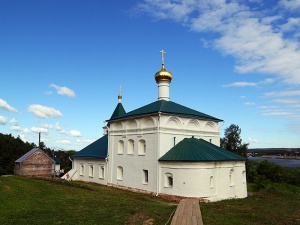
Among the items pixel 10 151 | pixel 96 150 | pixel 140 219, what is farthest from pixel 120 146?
pixel 10 151

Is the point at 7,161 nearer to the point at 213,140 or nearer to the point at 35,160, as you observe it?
the point at 35,160

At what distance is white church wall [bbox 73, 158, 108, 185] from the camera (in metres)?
22.7

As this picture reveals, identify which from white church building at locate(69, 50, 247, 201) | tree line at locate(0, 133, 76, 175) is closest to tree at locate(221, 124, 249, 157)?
white church building at locate(69, 50, 247, 201)

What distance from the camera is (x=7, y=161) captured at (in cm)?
4606

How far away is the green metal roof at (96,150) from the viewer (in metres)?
23.8

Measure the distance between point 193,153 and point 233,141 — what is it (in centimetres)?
2418

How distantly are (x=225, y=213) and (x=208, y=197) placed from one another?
4065 millimetres

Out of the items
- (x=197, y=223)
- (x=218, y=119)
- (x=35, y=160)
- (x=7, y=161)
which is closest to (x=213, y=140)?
(x=218, y=119)

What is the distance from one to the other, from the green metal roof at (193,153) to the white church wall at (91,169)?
24.3 ft

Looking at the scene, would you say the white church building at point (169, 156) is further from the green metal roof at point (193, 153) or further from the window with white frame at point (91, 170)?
the window with white frame at point (91, 170)

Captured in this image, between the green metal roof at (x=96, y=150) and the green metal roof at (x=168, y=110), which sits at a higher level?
the green metal roof at (x=168, y=110)

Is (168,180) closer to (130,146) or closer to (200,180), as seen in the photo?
(200,180)

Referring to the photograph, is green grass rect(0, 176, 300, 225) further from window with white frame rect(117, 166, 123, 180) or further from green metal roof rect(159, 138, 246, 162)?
window with white frame rect(117, 166, 123, 180)

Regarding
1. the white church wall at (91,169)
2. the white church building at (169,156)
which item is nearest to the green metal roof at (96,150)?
the white church wall at (91,169)
